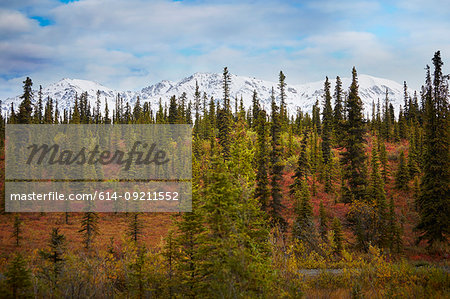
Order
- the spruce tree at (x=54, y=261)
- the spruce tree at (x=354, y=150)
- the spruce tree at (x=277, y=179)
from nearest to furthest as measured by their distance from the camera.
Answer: the spruce tree at (x=54, y=261), the spruce tree at (x=354, y=150), the spruce tree at (x=277, y=179)

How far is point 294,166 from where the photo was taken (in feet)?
191

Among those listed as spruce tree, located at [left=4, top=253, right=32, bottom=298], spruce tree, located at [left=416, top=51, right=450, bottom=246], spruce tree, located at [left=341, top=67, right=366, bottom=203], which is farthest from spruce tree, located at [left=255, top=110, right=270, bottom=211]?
spruce tree, located at [left=4, top=253, right=32, bottom=298]

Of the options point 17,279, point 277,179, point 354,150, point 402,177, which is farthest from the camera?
point 402,177

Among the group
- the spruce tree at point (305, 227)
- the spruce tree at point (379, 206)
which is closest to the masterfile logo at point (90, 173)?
the spruce tree at point (305, 227)

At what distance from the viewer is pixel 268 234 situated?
871 cm

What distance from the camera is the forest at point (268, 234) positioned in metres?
7.33

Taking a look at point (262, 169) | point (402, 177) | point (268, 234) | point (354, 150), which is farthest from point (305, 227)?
point (402, 177)

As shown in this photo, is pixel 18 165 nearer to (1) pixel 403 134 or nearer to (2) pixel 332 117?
(2) pixel 332 117

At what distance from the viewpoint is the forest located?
7332mm

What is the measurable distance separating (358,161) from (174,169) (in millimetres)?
37337

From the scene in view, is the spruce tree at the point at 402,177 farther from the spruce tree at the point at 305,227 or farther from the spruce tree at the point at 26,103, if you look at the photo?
the spruce tree at the point at 26,103

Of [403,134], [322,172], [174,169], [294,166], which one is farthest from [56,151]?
[403,134]

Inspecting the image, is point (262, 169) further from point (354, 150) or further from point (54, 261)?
point (54, 261)

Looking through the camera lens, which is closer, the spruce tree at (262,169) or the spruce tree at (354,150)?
the spruce tree at (354,150)
